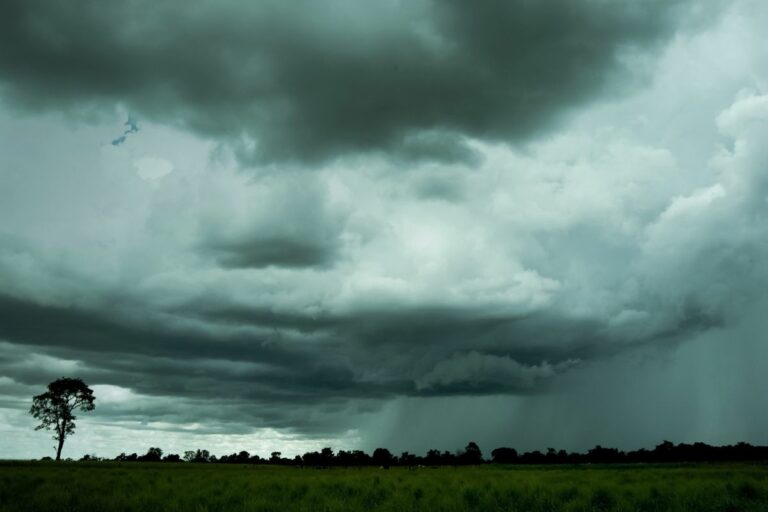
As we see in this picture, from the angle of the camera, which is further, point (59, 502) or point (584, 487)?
point (584, 487)

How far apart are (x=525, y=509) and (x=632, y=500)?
3.78 metres

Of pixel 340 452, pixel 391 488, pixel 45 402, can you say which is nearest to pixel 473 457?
pixel 340 452

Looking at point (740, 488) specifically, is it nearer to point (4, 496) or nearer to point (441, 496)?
point (441, 496)

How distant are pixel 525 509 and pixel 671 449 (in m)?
173

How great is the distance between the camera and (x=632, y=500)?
2030 centimetres

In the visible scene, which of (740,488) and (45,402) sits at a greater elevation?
(45,402)

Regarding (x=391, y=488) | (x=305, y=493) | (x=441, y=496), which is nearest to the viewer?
(x=441, y=496)

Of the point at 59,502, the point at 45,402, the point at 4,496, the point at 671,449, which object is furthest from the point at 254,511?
the point at 671,449

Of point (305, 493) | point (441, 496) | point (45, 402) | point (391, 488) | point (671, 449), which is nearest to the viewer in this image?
point (441, 496)

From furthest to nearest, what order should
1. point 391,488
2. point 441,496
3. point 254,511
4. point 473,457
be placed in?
point 473,457 → point 391,488 → point 441,496 → point 254,511

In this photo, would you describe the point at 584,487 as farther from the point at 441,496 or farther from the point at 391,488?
the point at 391,488

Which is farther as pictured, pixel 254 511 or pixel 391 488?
pixel 391 488

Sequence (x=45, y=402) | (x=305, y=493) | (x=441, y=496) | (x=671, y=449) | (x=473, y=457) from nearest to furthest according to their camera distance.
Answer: (x=441, y=496)
(x=305, y=493)
(x=45, y=402)
(x=671, y=449)
(x=473, y=457)

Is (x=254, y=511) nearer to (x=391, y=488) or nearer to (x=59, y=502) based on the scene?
(x=59, y=502)
